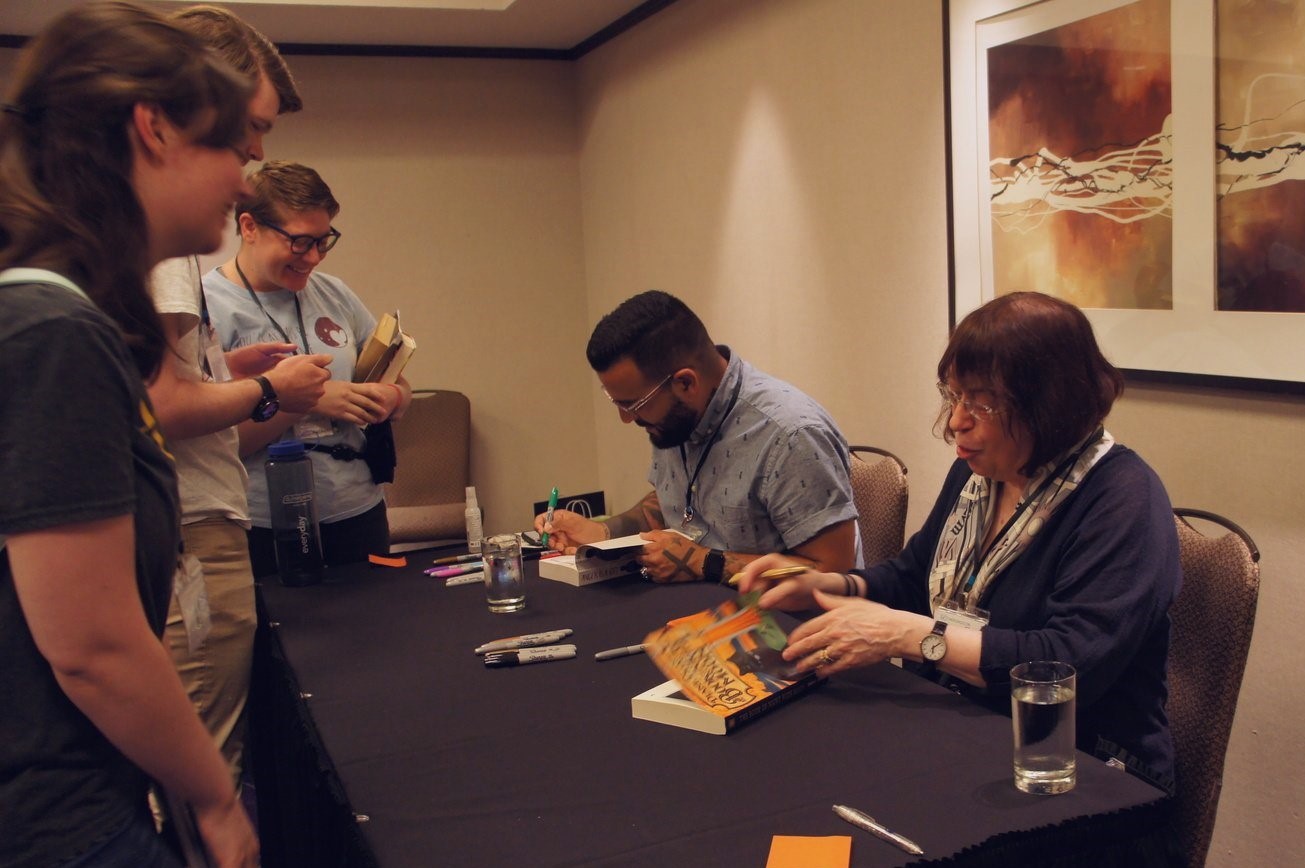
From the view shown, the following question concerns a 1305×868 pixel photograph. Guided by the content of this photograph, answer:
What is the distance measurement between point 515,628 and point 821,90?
2268 mm

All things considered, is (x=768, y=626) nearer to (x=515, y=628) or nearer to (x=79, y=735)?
(x=515, y=628)

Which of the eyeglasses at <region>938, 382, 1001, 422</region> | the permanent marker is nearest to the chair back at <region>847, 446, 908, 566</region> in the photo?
the eyeglasses at <region>938, 382, 1001, 422</region>

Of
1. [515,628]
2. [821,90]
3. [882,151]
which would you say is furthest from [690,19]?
[515,628]

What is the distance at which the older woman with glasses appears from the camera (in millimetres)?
1525

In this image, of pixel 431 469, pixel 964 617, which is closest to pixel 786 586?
pixel 964 617

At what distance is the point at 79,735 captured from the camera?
3.32ft

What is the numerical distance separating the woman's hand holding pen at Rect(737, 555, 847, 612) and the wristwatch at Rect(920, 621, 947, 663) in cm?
35

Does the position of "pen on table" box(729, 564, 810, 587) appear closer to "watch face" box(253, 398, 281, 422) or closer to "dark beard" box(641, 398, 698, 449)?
"dark beard" box(641, 398, 698, 449)

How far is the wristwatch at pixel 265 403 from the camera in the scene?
84.3 inches

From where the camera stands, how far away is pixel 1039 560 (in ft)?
5.46

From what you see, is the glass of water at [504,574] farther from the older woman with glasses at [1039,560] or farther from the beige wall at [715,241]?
the beige wall at [715,241]

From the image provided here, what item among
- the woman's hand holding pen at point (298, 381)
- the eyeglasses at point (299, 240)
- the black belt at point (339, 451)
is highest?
the eyeglasses at point (299, 240)

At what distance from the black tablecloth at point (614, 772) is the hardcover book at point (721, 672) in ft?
0.07

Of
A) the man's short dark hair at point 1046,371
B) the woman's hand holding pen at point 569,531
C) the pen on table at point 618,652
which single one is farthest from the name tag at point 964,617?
the woman's hand holding pen at point 569,531
